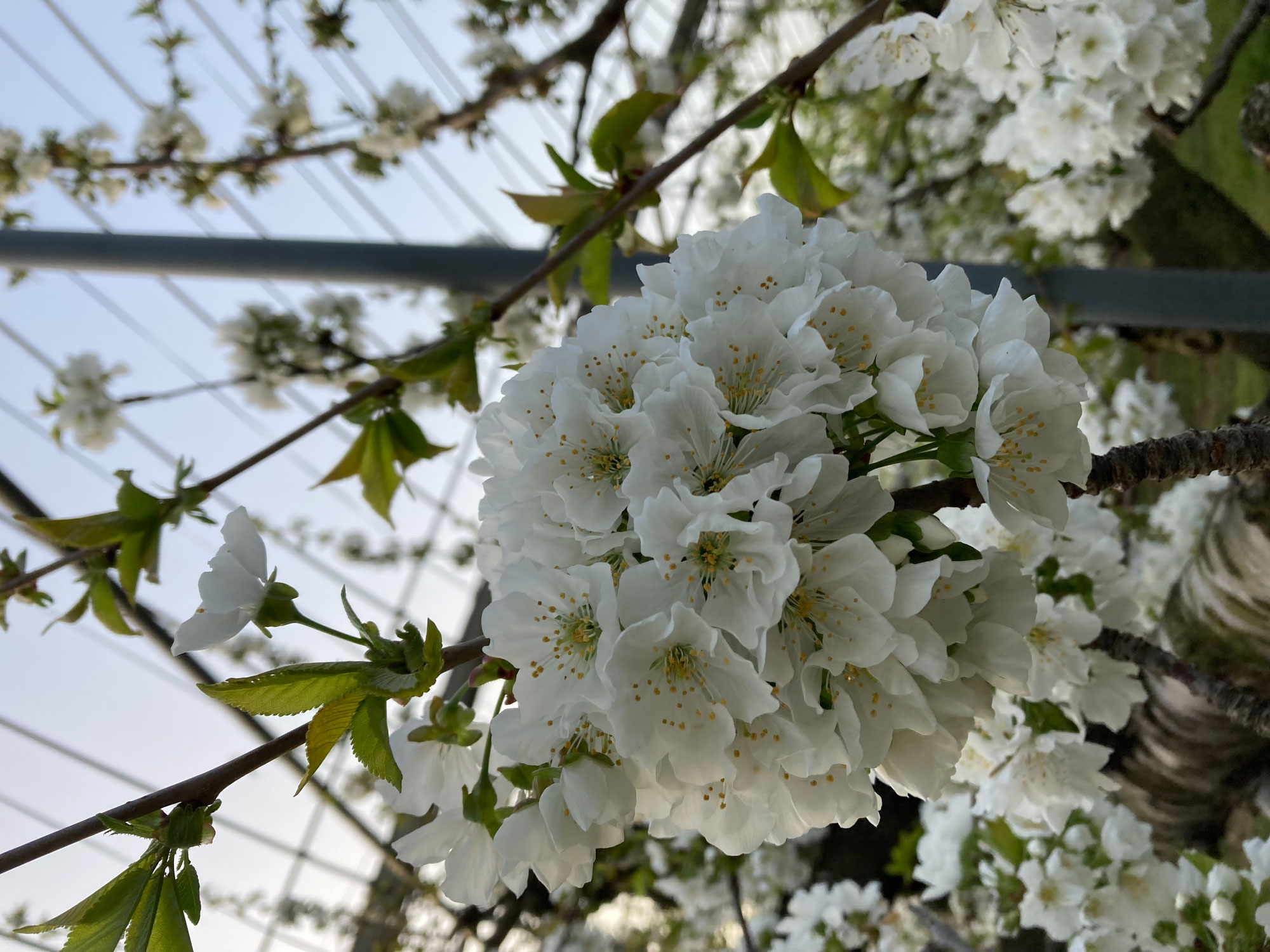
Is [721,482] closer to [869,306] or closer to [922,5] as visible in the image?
[869,306]

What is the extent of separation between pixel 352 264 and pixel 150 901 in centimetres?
113

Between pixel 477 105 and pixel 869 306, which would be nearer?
pixel 869 306

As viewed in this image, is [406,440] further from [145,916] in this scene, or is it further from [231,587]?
[145,916]

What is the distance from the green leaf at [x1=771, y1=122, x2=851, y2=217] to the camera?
3.54 ft

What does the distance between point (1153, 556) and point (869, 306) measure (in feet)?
5.95

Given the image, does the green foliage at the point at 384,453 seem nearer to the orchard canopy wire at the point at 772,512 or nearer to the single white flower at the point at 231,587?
the orchard canopy wire at the point at 772,512

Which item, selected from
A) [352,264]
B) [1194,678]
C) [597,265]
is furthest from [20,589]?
[1194,678]

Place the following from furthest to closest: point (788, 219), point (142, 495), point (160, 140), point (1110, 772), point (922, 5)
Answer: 1. point (160, 140)
2. point (1110, 772)
3. point (922, 5)
4. point (142, 495)
5. point (788, 219)

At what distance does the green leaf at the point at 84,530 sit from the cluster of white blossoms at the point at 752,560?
0.67 metres

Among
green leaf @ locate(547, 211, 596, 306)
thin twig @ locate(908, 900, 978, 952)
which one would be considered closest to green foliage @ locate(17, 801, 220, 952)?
green leaf @ locate(547, 211, 596, 306)

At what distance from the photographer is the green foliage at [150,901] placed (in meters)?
0.50

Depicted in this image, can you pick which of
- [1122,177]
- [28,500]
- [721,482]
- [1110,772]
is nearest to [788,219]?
[721,482]

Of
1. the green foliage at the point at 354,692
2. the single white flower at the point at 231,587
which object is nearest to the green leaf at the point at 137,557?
the single white flower at the point at 231,587

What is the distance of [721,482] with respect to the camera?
0.54m
